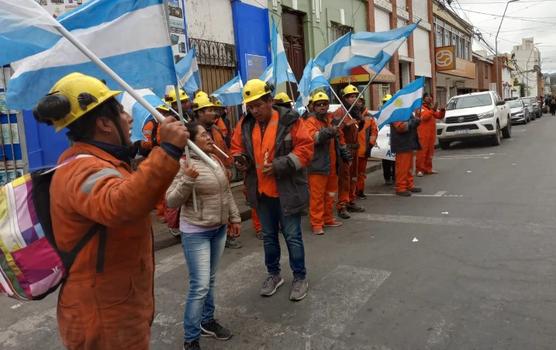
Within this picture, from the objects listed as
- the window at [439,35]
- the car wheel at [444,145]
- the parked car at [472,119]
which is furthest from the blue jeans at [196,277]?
the window at [439,35]

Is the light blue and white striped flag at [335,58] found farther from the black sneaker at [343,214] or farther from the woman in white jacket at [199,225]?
the woman in white jacket at [199,225]

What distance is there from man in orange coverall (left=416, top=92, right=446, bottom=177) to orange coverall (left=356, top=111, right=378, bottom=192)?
250 cm

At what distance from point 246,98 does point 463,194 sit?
5800mm

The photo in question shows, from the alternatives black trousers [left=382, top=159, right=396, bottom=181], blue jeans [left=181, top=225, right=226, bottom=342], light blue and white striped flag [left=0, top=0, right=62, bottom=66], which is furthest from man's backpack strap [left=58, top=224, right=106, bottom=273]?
black trousers [left=382, top=159, right=396, bottom=181]

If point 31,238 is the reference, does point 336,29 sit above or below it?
above

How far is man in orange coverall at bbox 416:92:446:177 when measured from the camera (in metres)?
10.8

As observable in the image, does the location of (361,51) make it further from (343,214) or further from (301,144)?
(301,144)

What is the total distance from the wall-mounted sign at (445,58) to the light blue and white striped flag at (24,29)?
27.9 m

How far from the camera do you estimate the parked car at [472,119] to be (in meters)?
15.4

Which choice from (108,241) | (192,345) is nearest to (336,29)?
(192,345)

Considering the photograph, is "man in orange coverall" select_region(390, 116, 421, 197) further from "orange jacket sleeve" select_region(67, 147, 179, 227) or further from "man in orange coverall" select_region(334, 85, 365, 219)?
"orange jacket sleeve" select_region(67, 147, 179, 227)

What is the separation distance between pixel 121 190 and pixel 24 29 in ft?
3.62

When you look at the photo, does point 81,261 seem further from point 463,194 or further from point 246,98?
point 463,194

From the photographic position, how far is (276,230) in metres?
4.28
